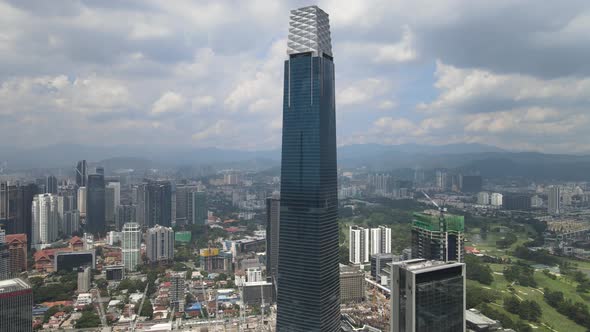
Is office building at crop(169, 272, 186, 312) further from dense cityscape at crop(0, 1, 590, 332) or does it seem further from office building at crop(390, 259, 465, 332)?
office building at crop(390, 259, 465, 332)

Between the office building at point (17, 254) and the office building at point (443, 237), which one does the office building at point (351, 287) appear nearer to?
the office building at point (443, 237)

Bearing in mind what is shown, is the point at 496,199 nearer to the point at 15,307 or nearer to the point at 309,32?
the point at 309,32

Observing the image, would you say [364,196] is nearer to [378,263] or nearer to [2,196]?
[378,263]

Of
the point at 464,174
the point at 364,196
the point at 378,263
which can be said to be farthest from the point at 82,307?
the point at 464,174

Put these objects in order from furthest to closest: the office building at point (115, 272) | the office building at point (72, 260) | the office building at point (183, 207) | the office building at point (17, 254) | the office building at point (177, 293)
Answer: the office building at point (183, 207)
the office building at point (72, 260)
the office building at point (115, 272)
the office building at point (17, 254)
the office building at point (177, 293)

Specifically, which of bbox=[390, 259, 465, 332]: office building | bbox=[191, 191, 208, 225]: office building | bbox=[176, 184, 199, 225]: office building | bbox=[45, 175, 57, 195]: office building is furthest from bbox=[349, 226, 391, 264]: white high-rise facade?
bbox=[45, 175, 57, 195]: office building

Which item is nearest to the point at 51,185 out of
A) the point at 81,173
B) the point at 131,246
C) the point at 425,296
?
the point at 81,173

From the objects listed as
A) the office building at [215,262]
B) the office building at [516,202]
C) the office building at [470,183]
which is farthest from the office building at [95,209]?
the office building at [516,202]
